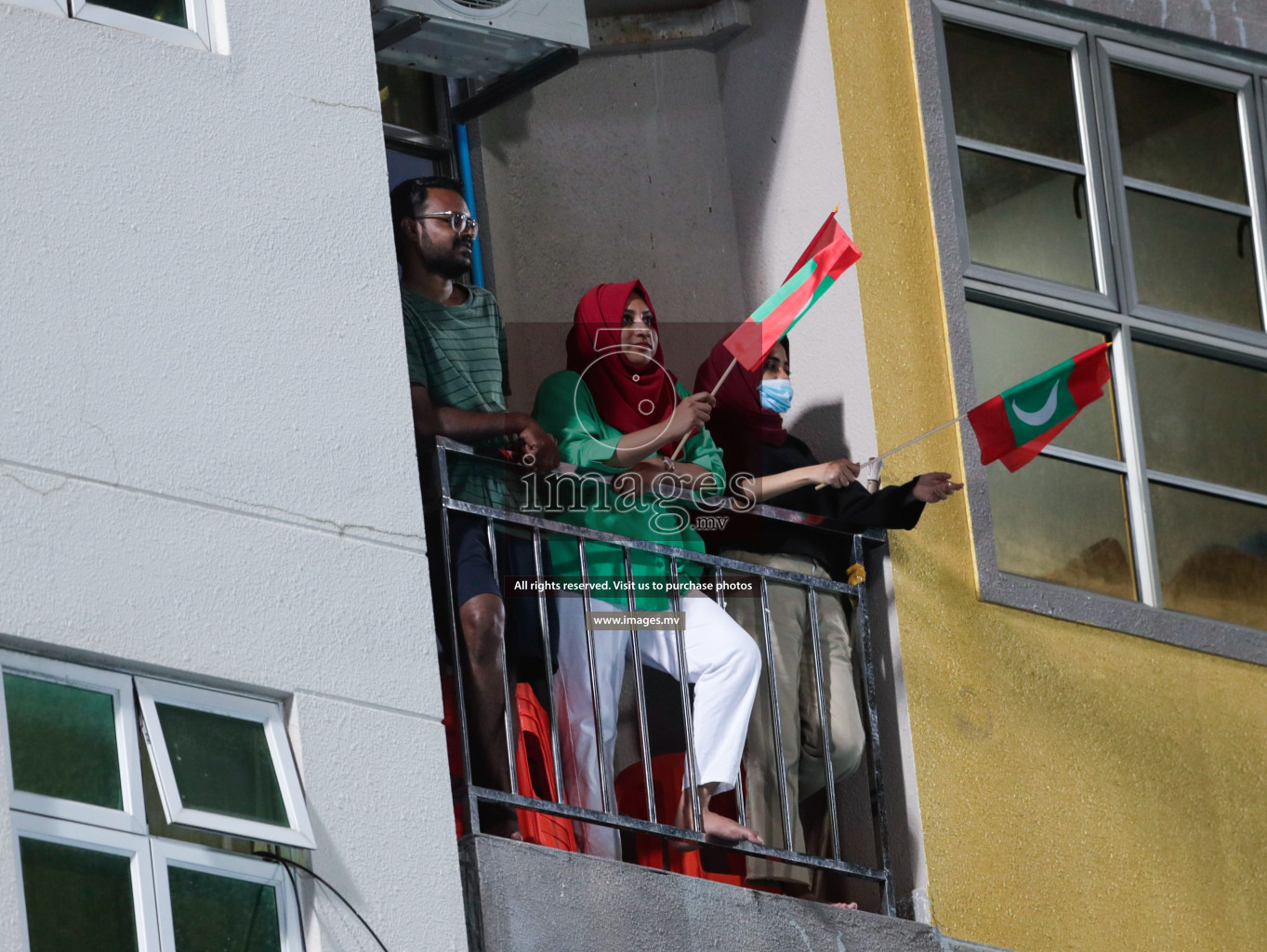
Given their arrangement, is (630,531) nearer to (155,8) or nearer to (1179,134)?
(155,8)

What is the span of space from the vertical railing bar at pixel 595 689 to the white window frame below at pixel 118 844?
1554 mm

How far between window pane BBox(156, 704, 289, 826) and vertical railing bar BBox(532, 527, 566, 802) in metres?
1.08

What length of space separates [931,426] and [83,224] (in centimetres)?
327

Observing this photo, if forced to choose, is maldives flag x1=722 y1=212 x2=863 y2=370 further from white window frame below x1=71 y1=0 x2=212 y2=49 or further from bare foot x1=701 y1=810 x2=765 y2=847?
white window frame below x1=71 y1=0 x2=212 y2=49

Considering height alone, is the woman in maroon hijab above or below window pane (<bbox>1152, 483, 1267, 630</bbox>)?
below

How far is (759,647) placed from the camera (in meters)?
7.23

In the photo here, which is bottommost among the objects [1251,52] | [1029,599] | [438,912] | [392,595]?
[438,912]

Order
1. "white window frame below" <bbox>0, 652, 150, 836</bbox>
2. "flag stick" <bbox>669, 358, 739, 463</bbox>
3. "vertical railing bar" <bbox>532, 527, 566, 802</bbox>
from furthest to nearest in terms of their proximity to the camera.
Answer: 1. "flag stick" <bbox>669, 358, 739, 463</bbox>
2. "vertical railing bar" <bbox>532, 527, 566, 802</bbox>
3. "white window frame below" <bbox>0, 652, 150, 836</bbox>

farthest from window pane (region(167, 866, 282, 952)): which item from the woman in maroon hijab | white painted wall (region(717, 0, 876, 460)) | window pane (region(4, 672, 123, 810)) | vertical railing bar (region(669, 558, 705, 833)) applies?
white painted wall (region(717, 0, 876, 460))

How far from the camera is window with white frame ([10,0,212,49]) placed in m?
6.08

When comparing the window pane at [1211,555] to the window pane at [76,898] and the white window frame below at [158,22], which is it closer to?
the white window frame below at [158,22]

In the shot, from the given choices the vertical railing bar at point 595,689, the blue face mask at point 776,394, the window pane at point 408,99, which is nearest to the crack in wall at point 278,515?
the vertical railing bar at point 595,689

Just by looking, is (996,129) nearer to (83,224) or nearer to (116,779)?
(83,224)

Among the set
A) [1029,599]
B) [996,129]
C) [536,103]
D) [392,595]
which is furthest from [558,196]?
[392,595]
